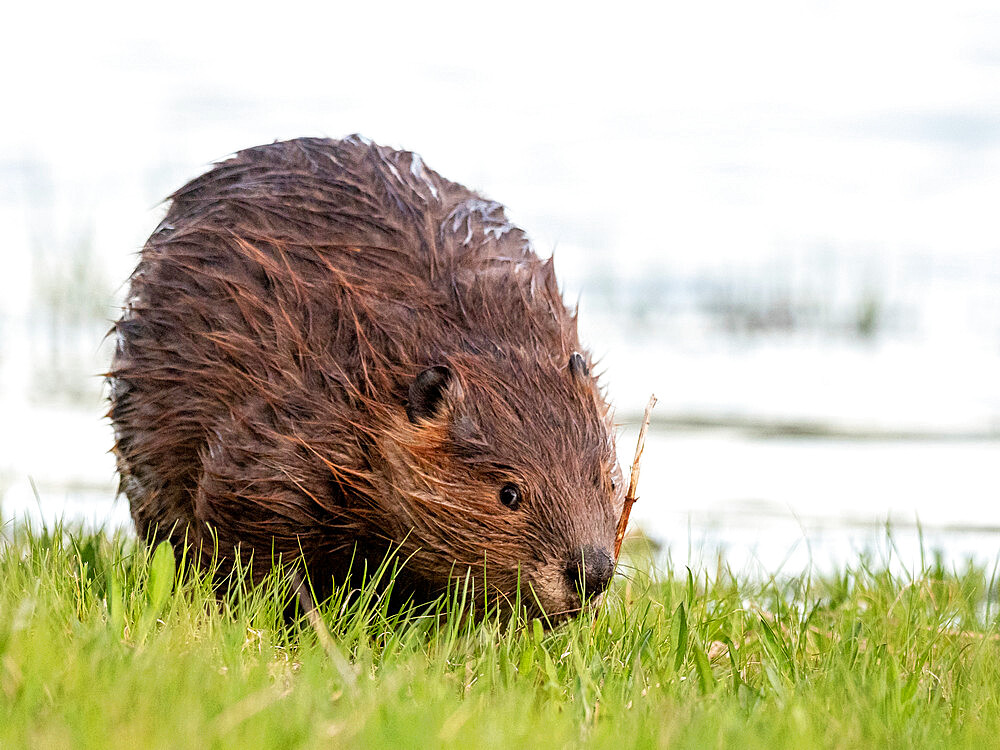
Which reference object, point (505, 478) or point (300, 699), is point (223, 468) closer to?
point (505, 478)

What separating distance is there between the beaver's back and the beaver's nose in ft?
1.80

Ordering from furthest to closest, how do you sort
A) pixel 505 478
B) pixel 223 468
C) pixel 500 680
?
1. pixel 223 468
2. pixel 505 478
3. pixel 500 680

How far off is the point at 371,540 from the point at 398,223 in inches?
34.7

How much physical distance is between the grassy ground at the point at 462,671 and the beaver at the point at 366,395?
0.16 m

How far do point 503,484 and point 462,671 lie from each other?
17.3 inches

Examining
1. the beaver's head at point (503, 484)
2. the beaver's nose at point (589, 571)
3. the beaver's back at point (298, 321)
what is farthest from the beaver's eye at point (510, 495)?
the beaver's back at point (298, 321)

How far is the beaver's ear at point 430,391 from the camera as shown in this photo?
3135mm

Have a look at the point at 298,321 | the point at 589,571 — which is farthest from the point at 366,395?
the point at 589,571

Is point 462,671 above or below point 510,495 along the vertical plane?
below

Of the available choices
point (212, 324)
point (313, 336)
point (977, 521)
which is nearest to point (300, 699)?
point (313, 336)

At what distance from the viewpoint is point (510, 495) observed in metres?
3.07

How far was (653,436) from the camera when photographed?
6816mm

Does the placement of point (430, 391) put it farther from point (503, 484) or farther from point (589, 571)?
point (589, 571)

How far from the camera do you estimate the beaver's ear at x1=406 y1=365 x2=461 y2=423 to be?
3.13 m
